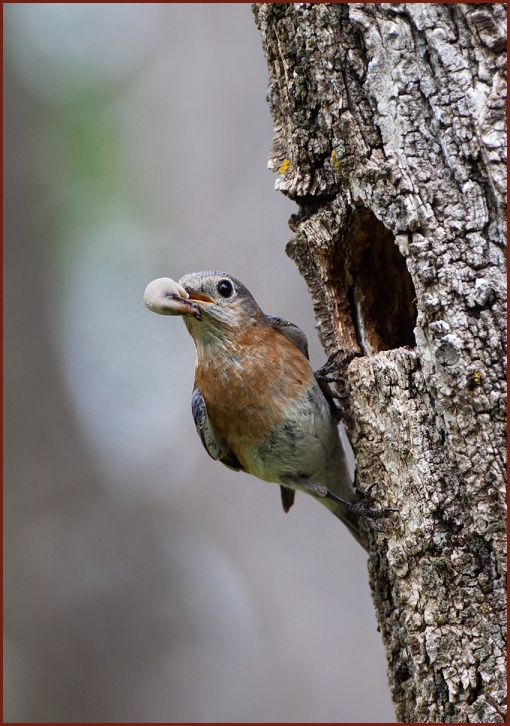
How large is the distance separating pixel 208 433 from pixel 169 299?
1032 millimetres

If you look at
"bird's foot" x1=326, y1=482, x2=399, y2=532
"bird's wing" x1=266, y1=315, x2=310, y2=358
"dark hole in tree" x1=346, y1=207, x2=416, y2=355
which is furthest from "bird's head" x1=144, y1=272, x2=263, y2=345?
"bird's foot" x1=326, y1=482, x2=399, y2=532

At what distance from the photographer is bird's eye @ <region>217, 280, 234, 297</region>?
403 centimetres

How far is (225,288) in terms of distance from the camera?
4059mm

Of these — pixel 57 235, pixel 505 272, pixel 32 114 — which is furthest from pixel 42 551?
pixel 505 272

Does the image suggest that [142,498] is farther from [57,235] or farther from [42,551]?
[57,235]

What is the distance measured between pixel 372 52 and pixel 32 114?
5.84 metres

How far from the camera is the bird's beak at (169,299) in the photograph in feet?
11.4

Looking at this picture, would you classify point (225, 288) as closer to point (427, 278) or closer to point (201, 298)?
point (201, 298)

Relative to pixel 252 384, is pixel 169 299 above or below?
above

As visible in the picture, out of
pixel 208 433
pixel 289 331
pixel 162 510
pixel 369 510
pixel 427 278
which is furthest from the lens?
pixel 162 510

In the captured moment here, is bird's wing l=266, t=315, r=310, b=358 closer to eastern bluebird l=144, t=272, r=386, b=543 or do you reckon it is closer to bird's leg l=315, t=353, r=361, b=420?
eastern bluebird l=144, t=272, r=386, b=543

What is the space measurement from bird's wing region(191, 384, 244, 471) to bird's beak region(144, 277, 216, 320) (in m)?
0.62

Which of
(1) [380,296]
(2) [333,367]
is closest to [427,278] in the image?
(1) [380,296]

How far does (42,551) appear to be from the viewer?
22.0 feet
